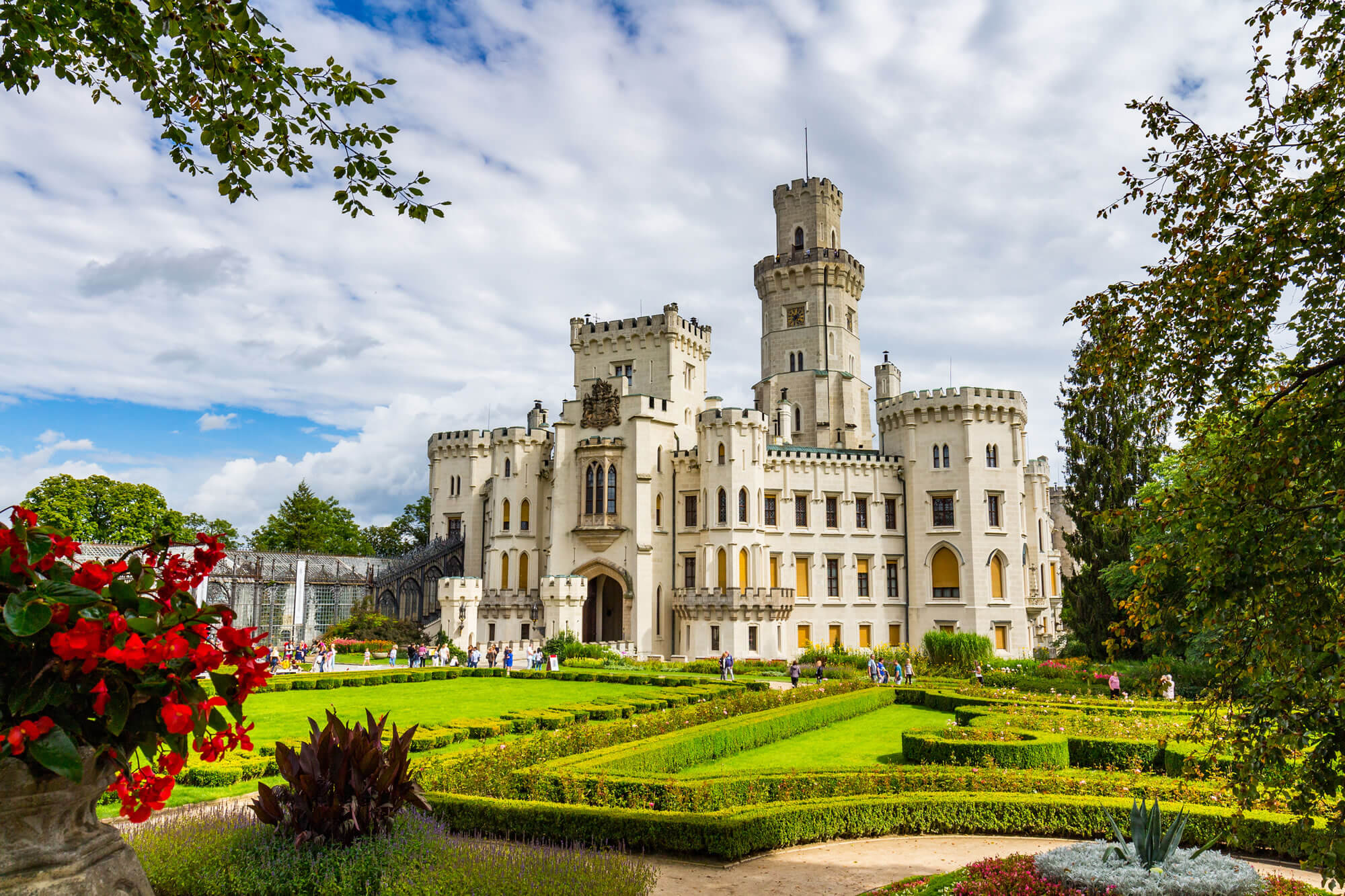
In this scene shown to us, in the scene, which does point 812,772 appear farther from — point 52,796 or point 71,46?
point 71,46

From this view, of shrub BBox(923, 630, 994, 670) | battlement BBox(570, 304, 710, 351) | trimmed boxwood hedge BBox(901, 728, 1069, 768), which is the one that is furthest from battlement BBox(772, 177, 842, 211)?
trimmed boxwood hedge BBox(901, 728, 1069, 768)

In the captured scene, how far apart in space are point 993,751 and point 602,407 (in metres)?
33.7

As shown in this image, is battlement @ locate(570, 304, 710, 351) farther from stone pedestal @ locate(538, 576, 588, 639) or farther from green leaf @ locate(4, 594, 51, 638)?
green leaf @ locate(4, 594, 51, 638)

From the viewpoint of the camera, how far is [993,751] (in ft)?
52.9

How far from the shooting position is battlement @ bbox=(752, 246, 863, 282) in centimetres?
5659

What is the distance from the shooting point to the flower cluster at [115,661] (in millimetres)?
3453

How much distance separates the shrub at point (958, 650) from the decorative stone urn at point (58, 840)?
3539 cm

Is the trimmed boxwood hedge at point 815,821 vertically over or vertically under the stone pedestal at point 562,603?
under

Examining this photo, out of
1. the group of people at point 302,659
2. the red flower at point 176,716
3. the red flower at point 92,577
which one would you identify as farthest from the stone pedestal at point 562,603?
the red flower at point 176,716

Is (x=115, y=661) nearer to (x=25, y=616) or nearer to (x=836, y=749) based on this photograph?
(x=25, y=616)

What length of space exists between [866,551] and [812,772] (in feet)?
120

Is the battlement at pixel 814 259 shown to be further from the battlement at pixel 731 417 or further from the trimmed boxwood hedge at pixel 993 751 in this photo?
the trimmed boxwood hedge at pixel 993 751

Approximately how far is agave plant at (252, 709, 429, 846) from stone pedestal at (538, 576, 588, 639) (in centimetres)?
3536

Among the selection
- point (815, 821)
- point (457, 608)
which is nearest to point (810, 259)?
point (457, 608)
